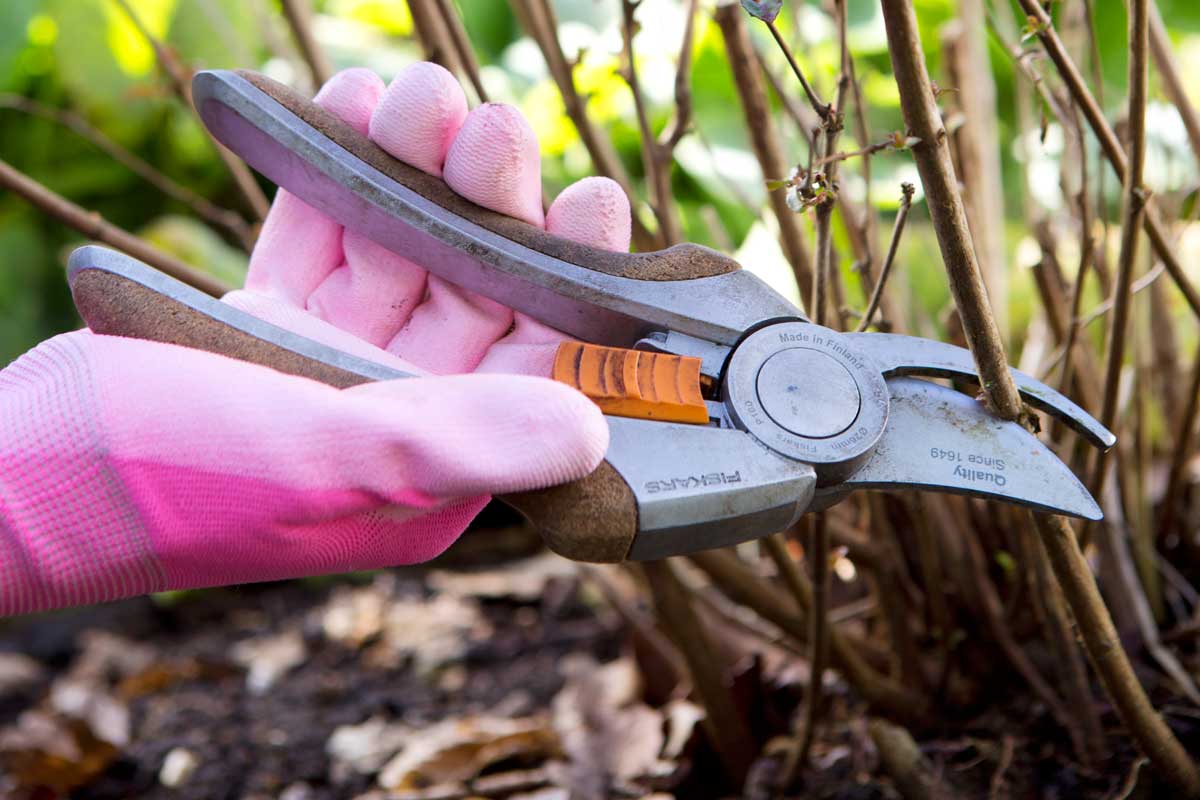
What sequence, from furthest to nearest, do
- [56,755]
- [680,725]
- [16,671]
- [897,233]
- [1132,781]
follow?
[16,671]
[56,755]
[680,725]
[1132,781]
[897,233]

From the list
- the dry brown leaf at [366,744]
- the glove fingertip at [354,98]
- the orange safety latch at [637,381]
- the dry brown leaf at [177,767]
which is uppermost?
the glove fingertip at [354,98]

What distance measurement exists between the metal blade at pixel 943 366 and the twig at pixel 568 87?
0.31 meters

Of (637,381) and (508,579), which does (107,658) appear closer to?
(508,579)

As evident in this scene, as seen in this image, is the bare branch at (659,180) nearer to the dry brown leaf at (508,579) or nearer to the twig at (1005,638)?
the twig at (1005,638)

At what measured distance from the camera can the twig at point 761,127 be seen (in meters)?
0.76

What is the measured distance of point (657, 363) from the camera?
0.56 m

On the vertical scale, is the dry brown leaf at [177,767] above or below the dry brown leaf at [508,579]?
below

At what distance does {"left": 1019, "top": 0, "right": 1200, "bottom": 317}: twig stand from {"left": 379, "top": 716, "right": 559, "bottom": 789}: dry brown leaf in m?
0.72

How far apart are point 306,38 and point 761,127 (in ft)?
1.27

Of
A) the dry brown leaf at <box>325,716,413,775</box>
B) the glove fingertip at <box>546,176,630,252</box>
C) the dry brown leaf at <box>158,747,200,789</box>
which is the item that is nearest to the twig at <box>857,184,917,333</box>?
the glove fingertip at <box>546,176,630,252</box>

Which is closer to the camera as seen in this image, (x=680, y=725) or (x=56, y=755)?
(x=680, y=725)

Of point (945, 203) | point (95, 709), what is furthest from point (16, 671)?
point (945, 203)

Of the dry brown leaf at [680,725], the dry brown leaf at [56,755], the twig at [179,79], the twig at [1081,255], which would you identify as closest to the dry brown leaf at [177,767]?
the dry brown leaf at [56,755]

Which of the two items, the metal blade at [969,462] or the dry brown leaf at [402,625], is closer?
the metal blade at [969,462]
